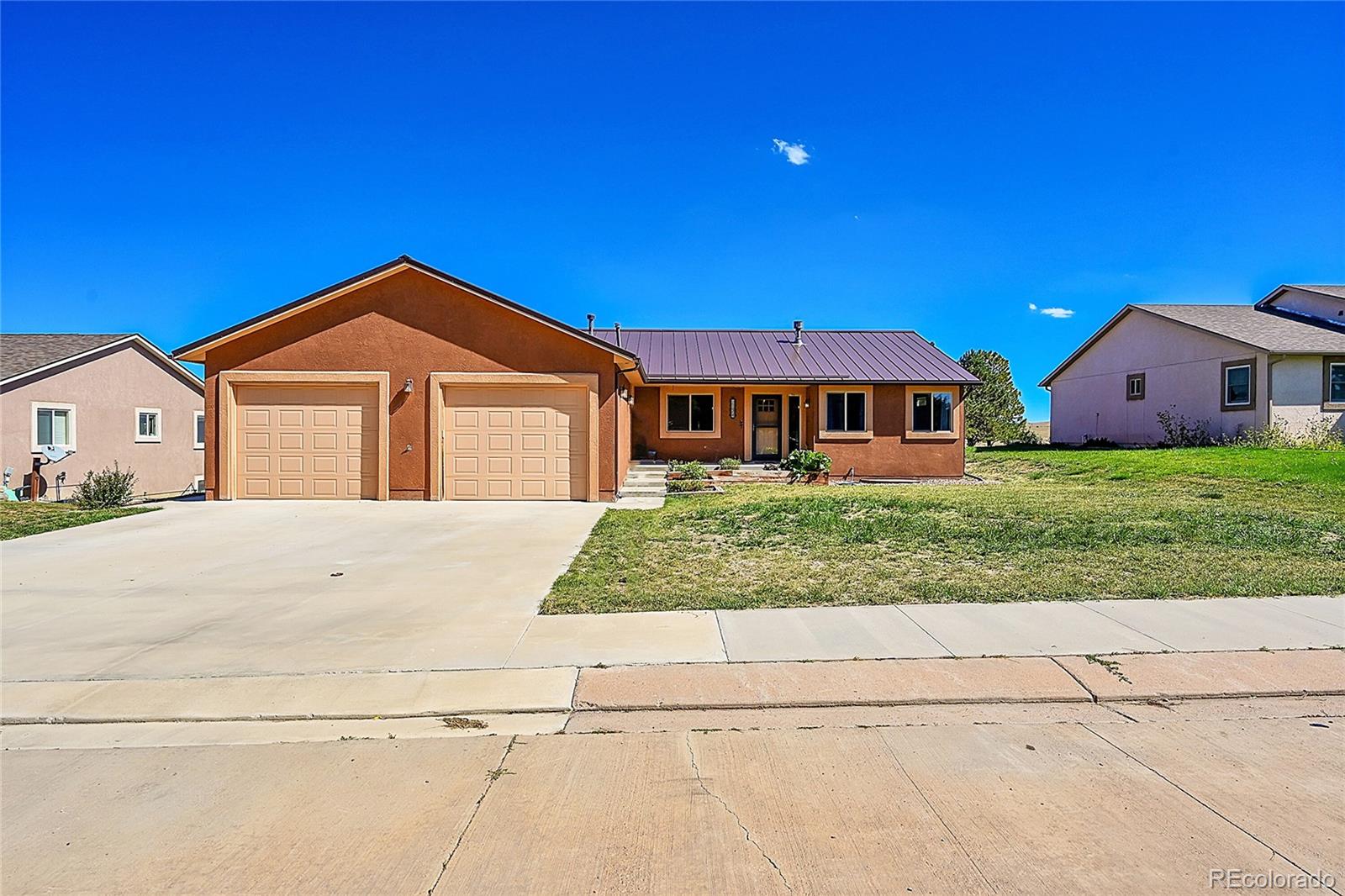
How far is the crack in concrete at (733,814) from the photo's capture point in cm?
A: 283

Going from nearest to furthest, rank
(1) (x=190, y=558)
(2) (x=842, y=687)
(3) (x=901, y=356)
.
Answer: (2) (x=842, y=687)
(1) (x=190, y=558)
(3) (x=901, y=356)

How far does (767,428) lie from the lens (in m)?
22.3

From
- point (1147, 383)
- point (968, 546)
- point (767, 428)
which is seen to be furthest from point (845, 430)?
point (1147, 383)

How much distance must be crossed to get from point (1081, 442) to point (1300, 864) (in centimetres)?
3312

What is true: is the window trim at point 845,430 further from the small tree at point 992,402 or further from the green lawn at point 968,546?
the small tree at point 992,402

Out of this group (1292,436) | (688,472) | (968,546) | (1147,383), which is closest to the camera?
(968,546)

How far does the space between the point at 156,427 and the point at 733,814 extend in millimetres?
28399

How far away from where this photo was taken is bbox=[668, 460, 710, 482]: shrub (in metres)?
17.9

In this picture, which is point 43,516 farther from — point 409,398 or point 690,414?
point 690,414

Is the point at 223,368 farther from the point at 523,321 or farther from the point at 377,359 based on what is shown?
the point at 523,321

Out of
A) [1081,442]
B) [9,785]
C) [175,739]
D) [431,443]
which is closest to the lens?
[9,785]

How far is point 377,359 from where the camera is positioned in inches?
624

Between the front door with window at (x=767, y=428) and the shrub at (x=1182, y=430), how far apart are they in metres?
13.9

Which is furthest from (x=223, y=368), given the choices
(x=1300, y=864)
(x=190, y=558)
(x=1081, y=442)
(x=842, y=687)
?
(x=1081, y=442)
